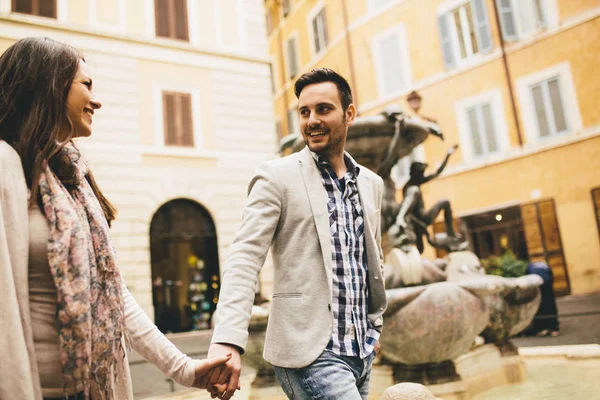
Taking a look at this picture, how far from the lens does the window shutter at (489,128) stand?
1439 cm

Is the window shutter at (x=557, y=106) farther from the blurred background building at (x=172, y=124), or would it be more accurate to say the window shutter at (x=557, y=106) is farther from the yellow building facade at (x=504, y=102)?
the blurred background building at (x=172, y=124)

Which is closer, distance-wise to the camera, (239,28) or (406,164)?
(239,28)

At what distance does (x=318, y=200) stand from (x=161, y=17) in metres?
12.5

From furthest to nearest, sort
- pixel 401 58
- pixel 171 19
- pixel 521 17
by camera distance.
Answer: pixel 401 58, pixel 521 17, pixel 171 19

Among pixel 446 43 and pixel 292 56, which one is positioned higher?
pixel 292 56

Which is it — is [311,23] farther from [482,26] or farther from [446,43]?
[482,26]

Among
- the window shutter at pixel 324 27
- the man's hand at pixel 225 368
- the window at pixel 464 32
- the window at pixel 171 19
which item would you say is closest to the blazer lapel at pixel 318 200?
the man's hand at pixel 225 368

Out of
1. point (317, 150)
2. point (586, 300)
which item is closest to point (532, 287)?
point (317, 150)

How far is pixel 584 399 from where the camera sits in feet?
10.9

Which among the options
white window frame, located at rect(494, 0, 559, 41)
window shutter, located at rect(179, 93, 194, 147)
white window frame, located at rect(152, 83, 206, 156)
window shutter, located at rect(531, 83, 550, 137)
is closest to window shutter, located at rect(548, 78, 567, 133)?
window shutter, located at rect(531, 83, 550, 137)

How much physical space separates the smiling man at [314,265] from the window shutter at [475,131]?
45.4 ft

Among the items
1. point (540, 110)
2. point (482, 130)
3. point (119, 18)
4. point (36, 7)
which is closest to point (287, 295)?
point (36, 7)

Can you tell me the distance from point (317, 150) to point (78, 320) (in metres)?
0.88

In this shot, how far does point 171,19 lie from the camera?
12828 mm
